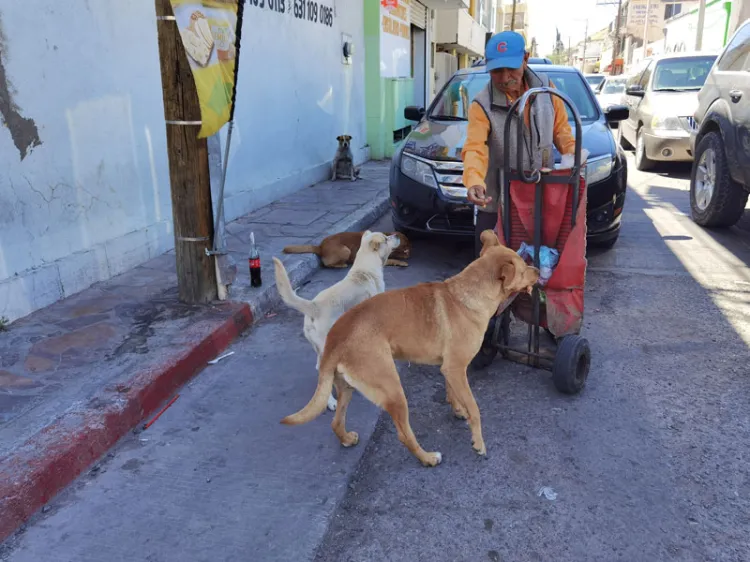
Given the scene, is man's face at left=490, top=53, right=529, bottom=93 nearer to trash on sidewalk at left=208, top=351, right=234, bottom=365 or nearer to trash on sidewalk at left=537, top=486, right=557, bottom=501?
trash on sidewalk at left=537, top=486, right=557, bottom=501

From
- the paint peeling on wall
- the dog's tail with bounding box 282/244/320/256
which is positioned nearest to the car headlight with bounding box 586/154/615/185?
the dog's tail with bounding box 282/244/320/256

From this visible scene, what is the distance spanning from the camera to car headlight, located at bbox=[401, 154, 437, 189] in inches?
235

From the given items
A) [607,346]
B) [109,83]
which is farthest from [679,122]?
[109,83]

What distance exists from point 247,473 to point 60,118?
3.29 metres

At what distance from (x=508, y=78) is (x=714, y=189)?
4534mm

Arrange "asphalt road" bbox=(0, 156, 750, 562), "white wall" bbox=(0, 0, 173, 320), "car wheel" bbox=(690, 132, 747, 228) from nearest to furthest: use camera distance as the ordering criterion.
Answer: "asphalt road" bbox=(0, 156, 750, 562)
"white wall" bbox=(0, 0, 173, 320)
"car wheel" bbox=(690, 132, 747, 228)

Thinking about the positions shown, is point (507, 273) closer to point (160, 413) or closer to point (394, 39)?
point (160, 413)

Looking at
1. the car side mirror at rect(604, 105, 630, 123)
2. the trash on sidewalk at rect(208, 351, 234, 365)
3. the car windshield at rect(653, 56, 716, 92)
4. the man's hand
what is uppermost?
the car windshield at rect(653, 56, 716, 92)

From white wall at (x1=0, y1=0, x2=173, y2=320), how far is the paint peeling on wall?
3 centimetres

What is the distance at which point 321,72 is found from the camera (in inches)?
402

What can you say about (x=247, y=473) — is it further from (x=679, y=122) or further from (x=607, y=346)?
(x=679, y=122)

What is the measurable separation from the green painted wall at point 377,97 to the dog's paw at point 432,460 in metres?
10.7

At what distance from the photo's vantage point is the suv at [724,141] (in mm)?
6086

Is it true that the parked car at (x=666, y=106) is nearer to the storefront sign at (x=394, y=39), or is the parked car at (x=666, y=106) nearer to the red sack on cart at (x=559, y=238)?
the storefront sign at (x=394, y=39)
